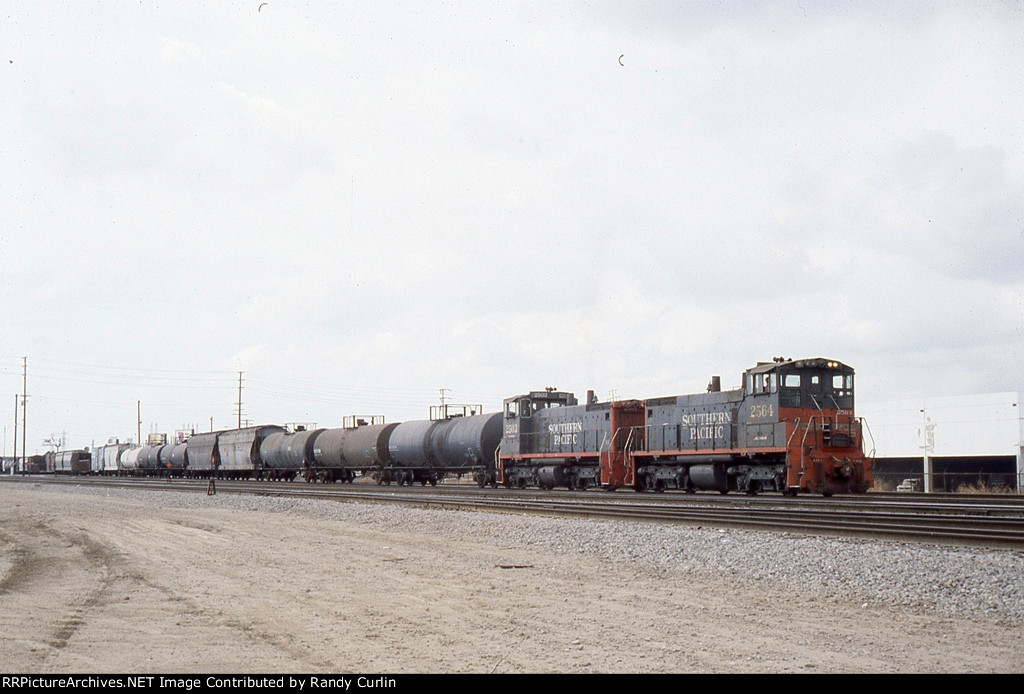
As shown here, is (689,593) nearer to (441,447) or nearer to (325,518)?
(325,518)

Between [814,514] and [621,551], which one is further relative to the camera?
[814,514]

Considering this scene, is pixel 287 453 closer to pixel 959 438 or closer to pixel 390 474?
pixel 390 474

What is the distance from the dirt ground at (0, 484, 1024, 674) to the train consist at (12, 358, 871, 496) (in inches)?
493

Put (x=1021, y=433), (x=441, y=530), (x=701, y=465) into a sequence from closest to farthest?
(x=441, y=530) → (x=701, y=465) → (x=1021, y=433)

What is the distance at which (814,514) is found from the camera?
17.8m

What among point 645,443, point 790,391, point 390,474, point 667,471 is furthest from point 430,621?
point 390,474

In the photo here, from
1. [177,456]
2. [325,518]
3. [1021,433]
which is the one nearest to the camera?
Result: [325,518]

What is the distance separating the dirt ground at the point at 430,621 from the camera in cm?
699

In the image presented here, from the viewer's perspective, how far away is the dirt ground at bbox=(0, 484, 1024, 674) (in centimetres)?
699

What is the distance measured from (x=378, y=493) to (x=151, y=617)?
2256 centimetres

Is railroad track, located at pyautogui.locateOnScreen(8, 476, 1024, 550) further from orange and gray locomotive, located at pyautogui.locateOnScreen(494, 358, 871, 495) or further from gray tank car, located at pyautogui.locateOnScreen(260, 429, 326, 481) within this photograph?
gray tank car, located at pyautogui.locateOnScreen(260, 429, 326, 481)

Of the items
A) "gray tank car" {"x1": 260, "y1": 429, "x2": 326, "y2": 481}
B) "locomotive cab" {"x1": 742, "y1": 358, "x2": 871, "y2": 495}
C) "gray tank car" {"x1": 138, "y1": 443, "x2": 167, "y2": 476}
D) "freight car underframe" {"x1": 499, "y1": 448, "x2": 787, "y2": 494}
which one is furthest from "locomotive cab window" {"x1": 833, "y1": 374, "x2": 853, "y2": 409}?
"gray tank car" {"x1": 138, "y1": 443, "x2": 167, "y2": 476}

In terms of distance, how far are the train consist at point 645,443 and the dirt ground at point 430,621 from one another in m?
12.5
